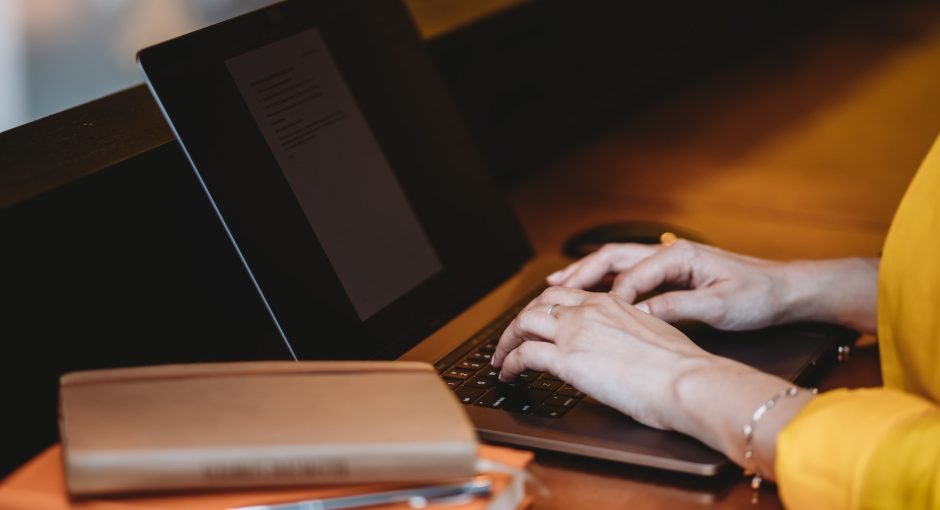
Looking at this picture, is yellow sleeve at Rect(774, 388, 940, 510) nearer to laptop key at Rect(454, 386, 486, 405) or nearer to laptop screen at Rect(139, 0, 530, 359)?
laptop key at Rect(454, 386, 486, 405)

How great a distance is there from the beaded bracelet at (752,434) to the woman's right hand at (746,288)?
0.61ft

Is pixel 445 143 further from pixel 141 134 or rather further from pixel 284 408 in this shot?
pixel 284 408

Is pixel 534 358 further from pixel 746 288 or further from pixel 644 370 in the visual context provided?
pixel 746 288

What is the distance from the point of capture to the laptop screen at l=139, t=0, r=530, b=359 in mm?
890

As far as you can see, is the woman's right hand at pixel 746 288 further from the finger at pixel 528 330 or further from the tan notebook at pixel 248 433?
the tan notebook at pixel 248 433

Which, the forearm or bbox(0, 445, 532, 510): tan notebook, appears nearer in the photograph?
bbox(0, 445, 532, 510): tan notebook

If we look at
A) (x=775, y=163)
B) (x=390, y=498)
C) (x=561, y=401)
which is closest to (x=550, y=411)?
(x=561, y=401)

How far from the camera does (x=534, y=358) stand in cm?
85

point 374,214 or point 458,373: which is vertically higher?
point 374,214

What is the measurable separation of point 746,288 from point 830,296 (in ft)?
0.26

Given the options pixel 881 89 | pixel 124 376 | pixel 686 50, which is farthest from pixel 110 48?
pixel 124 376

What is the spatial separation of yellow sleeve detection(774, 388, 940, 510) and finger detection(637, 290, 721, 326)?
0.22 metres

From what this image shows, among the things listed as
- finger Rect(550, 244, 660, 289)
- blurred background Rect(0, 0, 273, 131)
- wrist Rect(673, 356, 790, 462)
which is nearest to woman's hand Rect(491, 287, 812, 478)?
wrist Rect(673, 356, 790, 462)

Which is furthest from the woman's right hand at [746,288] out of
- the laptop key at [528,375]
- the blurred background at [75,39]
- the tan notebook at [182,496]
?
the blurred background at [75,39]
